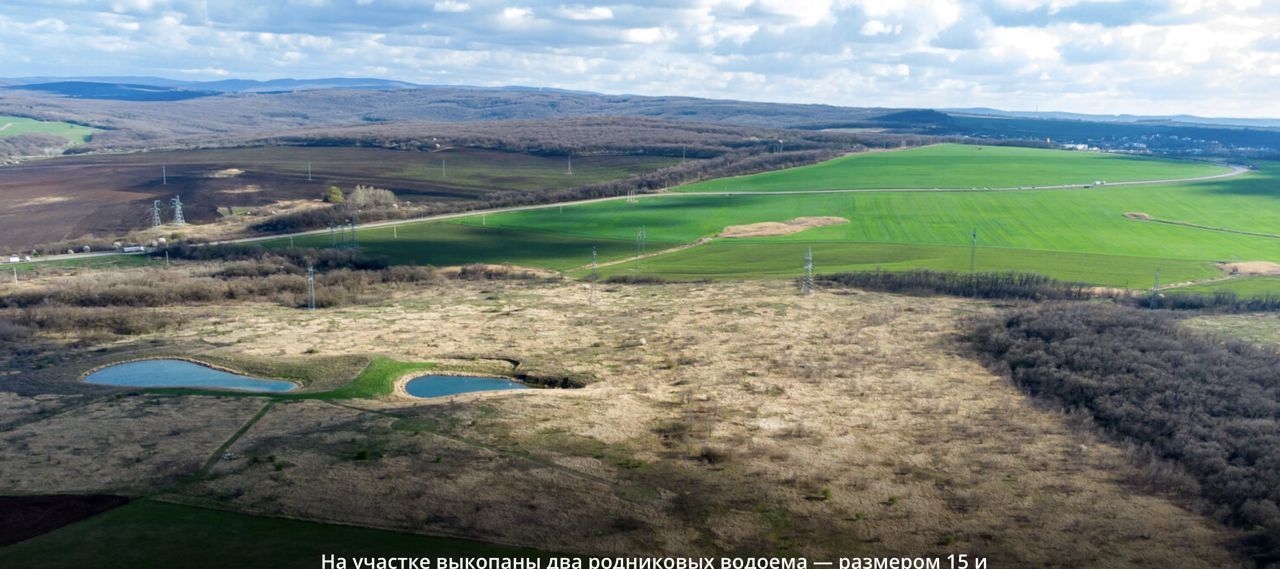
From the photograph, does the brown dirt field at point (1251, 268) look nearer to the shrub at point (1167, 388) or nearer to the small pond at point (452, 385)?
the shrub at point (1167, 388)

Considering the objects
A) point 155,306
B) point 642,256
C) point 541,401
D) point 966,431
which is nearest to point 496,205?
point 642,256

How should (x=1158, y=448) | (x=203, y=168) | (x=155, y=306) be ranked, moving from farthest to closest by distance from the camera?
(x=203, y=168)
(x=155, y=306)
(x=1158, y=448)

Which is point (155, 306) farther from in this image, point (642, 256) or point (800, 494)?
point (800, 494)

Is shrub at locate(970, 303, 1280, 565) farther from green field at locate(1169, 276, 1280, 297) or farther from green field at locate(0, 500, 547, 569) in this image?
green field at locate(0, 500, 547, 569)

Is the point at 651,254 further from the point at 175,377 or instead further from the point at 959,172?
the point at 959,172

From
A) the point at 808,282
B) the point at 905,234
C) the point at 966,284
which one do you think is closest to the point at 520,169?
the point at 905,234

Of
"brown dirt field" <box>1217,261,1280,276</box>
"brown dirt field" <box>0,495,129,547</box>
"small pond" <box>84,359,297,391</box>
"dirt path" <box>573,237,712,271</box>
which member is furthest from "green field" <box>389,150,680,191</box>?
"brown dirt field" <box>0,495,129,547</box>
